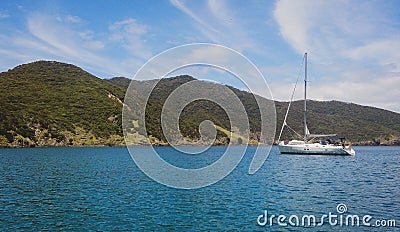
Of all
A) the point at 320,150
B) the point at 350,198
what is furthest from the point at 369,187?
the point at 320,150

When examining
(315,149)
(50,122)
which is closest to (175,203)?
(315,149)

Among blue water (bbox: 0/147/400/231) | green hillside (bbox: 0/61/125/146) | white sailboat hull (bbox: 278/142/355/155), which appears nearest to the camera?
blue water (bbox: 0/147/400/231)

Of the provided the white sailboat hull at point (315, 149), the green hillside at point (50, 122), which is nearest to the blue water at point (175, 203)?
the white sailboat hull at point (315, 149)

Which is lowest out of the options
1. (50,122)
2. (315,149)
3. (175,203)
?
(175,203)

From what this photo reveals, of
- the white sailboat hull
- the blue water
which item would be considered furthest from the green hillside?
the blue water

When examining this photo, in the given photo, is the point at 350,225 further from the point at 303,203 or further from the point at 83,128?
the point at 83,128

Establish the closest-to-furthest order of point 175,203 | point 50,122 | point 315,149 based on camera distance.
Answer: point 175,203 < point 315,149 < point 50,122

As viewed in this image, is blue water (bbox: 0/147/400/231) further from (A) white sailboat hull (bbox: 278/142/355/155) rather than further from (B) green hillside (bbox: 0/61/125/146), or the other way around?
(B) green hillside (bbox: 0/61/125/146)

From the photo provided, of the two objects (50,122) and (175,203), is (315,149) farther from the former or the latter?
(50,122)

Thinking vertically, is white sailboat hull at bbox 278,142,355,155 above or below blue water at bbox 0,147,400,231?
above

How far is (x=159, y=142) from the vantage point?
198 metres

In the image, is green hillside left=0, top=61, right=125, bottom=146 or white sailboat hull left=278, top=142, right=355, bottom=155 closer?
white sailboat hull left=278, top=142, right=355, bottom=155

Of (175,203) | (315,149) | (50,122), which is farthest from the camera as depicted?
(50,122)

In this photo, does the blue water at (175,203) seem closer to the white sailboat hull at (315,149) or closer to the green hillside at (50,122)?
the white sailboat hull at (315,149)
